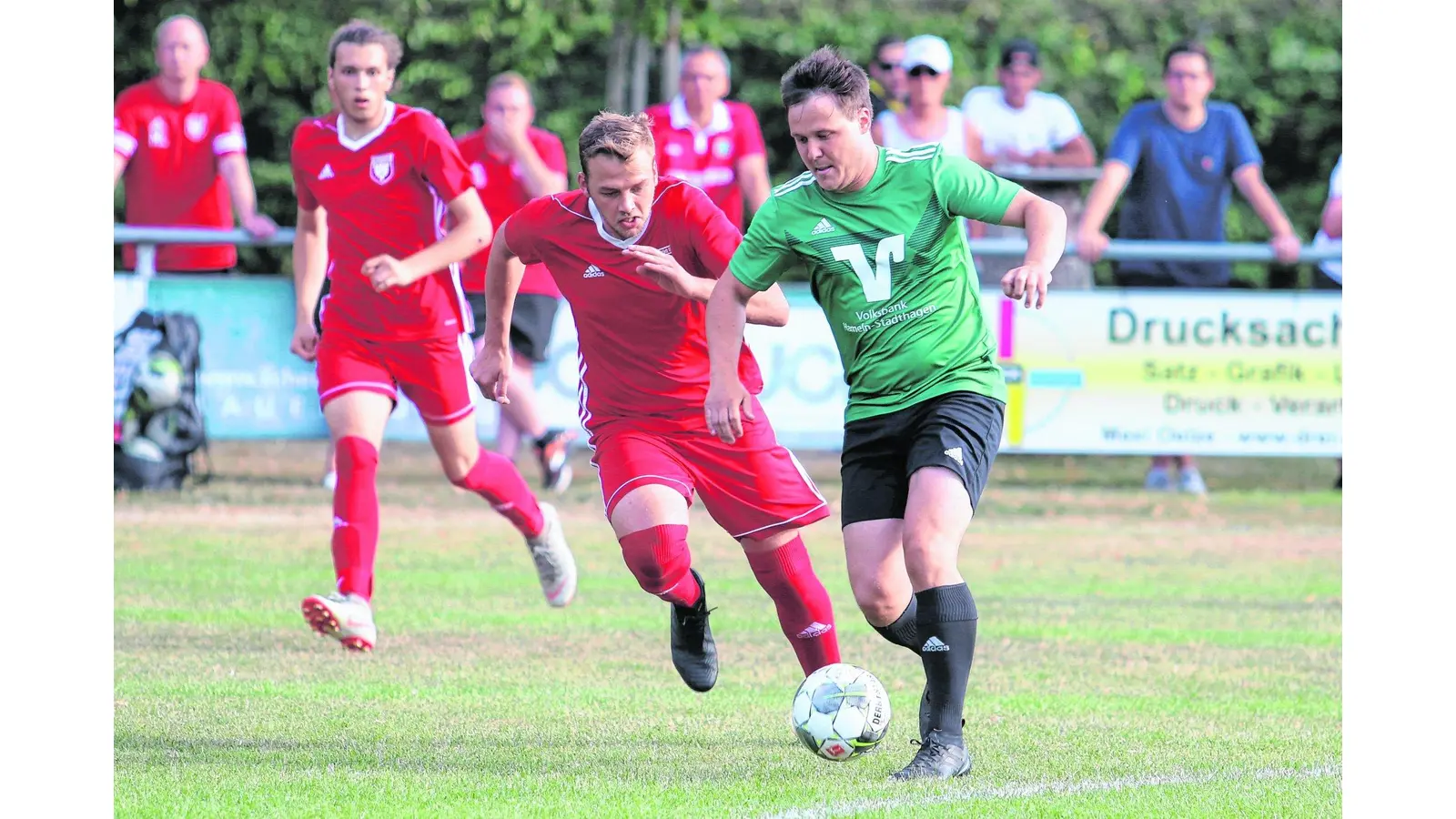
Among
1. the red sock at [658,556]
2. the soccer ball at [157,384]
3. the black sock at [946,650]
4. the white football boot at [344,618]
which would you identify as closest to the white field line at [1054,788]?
the black sock at [946,650]

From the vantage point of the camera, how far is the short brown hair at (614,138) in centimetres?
553

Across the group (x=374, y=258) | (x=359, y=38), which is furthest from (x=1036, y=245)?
(x=359, y=38)

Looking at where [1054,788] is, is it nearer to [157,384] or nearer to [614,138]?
[614,138]

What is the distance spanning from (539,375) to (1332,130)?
7.36 metres

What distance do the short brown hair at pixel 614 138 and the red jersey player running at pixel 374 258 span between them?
1.48m

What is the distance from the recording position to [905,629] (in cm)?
564

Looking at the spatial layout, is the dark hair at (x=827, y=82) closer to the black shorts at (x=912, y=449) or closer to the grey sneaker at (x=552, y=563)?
the black shorts at (x=912, y=449)

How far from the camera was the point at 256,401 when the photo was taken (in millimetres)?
11797

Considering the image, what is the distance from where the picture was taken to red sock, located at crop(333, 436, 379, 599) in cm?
673

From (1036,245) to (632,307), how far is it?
142cm

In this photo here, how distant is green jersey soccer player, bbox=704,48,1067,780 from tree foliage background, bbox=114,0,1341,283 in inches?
382

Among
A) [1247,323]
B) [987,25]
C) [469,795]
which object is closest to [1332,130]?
[987,25]

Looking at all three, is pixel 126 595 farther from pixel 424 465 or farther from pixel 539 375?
pixel 424 465
